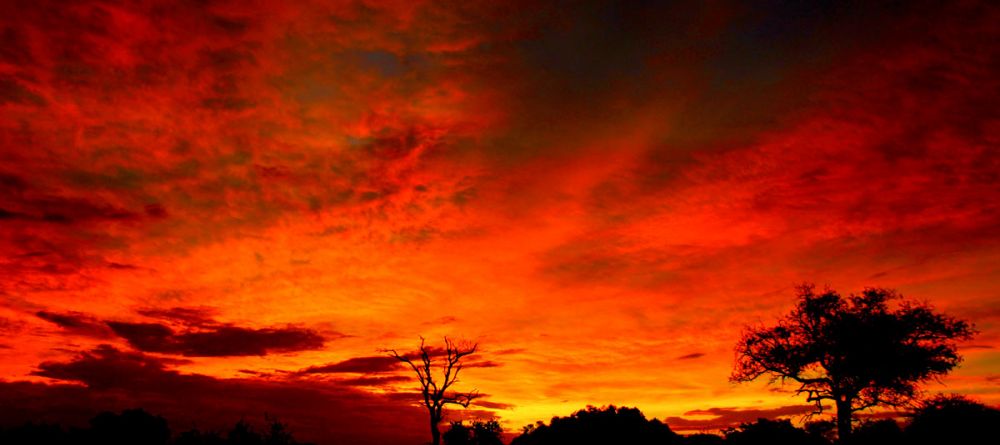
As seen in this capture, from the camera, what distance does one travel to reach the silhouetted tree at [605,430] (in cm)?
3916

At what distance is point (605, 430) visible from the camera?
4050 cm

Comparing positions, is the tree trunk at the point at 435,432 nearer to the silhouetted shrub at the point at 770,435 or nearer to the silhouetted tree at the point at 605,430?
the silhouetted tree at the point at 605,430

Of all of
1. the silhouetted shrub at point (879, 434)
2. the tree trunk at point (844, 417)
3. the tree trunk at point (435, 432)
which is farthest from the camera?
the tree trunk at point (435, 432)

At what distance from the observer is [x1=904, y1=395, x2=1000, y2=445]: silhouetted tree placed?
2492 centimetres

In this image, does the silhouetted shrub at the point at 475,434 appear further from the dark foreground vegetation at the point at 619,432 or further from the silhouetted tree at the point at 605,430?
the silhouetted tree at the point at 605,430

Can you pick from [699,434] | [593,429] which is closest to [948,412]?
[699,434]

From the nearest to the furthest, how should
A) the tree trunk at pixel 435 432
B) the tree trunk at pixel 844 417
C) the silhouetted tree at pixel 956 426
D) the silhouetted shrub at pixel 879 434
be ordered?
the silhouetted tree at pixel 956 426 → the silhouetted shrub at pixel 879 434 → the tree trunk at pixel 844 417 → the tree trunk at pixel 435 432

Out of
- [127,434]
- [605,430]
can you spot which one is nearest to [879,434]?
[605,430]

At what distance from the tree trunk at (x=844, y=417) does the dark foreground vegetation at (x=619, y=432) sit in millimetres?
802

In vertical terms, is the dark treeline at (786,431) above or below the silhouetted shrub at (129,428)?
above

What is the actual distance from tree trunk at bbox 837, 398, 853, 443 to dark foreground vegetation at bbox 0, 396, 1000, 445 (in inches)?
31.6

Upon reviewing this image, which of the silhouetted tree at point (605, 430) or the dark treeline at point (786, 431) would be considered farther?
the silhouetted tree at point (605, 430)

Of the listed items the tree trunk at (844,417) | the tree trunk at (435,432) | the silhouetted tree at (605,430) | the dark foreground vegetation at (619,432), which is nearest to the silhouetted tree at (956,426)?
the dark foreground vegetation at (619,432)

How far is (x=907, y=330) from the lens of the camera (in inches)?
1555
